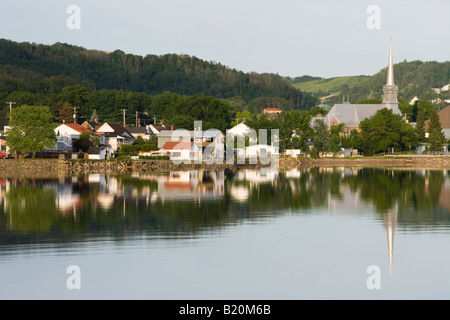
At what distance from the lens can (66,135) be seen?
237ft

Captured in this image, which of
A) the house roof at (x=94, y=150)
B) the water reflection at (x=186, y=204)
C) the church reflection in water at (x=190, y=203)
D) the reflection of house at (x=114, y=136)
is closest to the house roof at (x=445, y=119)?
the reflection of house at (x=114, y=136)

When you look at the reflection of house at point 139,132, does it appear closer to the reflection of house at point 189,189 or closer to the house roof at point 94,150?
the house roof at point 94,150

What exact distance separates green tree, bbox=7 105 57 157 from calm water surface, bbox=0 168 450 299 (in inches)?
1038

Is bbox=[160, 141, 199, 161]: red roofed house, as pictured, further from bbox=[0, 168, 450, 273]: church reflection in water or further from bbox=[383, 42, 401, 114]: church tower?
bbox=[383, 42, 401, 114]: church tower

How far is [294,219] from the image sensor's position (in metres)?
25.9

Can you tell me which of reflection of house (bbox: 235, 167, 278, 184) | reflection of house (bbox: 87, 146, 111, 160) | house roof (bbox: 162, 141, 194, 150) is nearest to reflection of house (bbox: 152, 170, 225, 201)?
reflection of house (bbox: 235, 167, 278, 184)

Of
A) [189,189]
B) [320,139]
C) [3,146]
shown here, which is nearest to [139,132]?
[3,146]

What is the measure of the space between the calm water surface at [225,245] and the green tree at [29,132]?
86.5ft

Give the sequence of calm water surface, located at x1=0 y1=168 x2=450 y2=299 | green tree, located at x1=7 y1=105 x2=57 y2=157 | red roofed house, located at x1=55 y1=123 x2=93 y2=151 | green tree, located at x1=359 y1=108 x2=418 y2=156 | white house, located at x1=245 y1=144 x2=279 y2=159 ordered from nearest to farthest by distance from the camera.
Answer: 1. calm water surface, located at x1=0 y1=168 x2=450 y2=299
2. green tree, located at x1=7 y1=105 x2=57 y2=157
3. red roofed house, located at x1=55 y1=123 x2=93 y2=151
4. white house, located at x1=245 y1=144 x2=279 y2=159
5. green tree, located at x1=359 y1=108 x2=418 y2=156

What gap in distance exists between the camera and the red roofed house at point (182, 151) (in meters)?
69.8

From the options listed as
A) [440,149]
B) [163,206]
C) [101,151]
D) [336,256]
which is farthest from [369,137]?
[336,256]

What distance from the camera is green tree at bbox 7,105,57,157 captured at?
61.5 meters

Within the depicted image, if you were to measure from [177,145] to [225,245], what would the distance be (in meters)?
51.5
